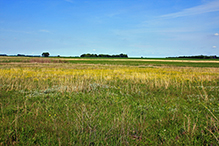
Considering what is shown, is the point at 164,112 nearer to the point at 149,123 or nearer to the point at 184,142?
the point at 149,123

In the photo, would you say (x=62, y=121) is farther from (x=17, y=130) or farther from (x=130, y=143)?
(x=130, y=143)

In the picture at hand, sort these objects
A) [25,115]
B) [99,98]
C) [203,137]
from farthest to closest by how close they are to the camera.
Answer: [99,98] → [25,115] → [203,137]

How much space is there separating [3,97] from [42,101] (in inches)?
123

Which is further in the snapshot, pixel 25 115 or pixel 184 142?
pixel 25 115

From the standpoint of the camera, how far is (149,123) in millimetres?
7711

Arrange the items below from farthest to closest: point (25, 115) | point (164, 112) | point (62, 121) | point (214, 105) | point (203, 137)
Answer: point (214, 105)
point (164, 112)
point (25, 115)
point (62, 121)
point (203, 137)

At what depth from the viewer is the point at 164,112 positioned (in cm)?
904

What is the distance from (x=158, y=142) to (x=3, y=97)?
10.5 metres

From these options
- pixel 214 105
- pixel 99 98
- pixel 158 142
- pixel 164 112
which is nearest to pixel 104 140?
pixel 158 142

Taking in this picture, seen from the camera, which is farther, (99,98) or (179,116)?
(99,98)

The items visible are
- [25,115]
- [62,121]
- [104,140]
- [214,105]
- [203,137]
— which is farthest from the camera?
[214,105]

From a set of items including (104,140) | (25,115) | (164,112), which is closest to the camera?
(104,140)

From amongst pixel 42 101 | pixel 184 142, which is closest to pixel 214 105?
pixel 184 142

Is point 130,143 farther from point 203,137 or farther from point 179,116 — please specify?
Result: point 179,116
